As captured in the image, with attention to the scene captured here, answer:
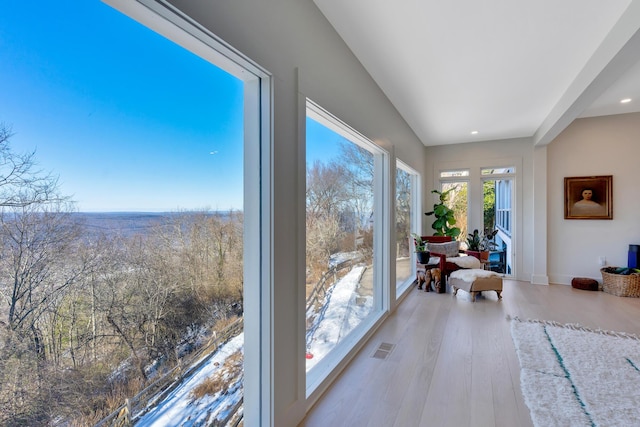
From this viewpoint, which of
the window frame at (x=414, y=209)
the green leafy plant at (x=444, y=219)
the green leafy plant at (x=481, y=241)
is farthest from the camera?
the green leafy plant at (x=444, y=219)

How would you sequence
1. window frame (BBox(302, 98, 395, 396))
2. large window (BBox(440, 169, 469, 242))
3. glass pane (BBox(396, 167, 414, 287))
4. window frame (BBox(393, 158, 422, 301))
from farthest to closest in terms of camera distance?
large window (BBox(440, 169, 469, 242)) → window frame (BBox(393, 158, 422, 301)) → glass pane (BBox(396, 167, 414, 287)) → window frame (BBox(302, 98, 395, 396))

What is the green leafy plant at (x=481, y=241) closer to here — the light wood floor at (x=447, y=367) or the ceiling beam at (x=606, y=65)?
the light wood floor at (x=447, y=367)

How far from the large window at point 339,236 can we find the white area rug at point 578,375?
139 centimetres

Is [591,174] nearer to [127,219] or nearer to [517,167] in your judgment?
[517,167]

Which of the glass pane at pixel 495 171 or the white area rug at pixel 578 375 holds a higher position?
the glass pane at pixel 495 171

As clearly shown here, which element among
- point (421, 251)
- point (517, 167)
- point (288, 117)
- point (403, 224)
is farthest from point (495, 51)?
point (517, 167)

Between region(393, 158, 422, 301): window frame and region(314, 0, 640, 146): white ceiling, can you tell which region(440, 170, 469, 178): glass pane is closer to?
region(393, 158, 422, 301): window frame

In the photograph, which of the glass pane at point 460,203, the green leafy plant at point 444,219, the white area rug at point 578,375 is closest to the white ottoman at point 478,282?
the white area rug at point 578,375

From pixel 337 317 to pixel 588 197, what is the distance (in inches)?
198

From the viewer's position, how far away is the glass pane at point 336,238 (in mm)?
2152

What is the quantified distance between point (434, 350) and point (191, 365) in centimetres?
219

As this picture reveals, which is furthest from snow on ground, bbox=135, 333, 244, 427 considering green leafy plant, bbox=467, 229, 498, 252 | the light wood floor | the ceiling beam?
green leafy plant, bbox=467, 229, 498, 252

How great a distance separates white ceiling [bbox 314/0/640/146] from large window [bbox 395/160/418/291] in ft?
3.77

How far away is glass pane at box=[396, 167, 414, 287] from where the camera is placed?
437 centimetres
